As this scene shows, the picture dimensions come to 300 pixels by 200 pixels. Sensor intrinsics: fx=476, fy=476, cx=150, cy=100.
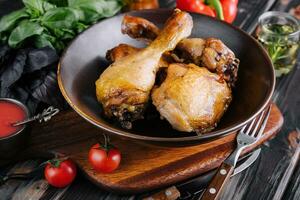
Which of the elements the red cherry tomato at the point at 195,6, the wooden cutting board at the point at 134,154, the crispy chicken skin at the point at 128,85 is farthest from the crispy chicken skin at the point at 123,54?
the red cherry tomato at the point at 195,6

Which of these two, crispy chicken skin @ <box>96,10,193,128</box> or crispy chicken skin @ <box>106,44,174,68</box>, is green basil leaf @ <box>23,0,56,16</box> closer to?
crispy chicken skin @ <box>106,44,174,68</box>

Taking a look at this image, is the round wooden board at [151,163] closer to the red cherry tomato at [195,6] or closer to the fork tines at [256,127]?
the fork tines at [256,127]

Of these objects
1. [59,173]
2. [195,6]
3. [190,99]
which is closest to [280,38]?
[195,6]

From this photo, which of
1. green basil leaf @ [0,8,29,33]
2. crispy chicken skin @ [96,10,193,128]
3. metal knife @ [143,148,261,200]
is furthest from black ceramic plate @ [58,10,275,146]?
green basil leaf @ [0,8,29,33]

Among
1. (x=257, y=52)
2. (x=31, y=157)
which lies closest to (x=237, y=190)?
(x=257, y=52)

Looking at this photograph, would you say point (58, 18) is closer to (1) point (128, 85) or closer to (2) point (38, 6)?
(2) point (38, 6)

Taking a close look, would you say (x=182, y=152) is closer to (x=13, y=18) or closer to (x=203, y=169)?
(x=203, y=169)
